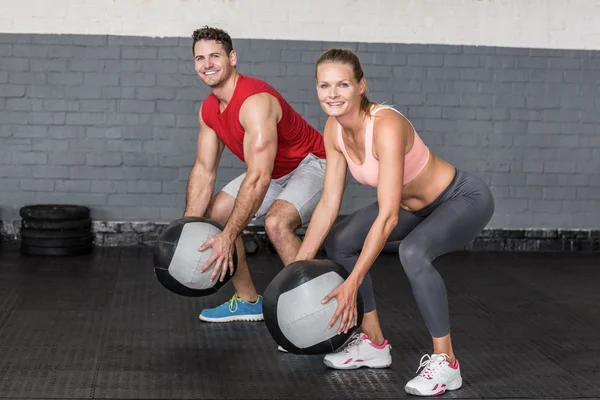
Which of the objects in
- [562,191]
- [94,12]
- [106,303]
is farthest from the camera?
[562,191]

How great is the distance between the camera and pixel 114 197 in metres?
6.34

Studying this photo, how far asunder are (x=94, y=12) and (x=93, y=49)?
0.83 ft

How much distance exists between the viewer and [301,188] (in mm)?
3887

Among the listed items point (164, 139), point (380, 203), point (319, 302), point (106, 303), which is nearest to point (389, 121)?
point (380, 203)

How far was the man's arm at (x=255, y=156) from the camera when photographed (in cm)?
373

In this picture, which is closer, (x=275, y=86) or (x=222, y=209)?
(x=222, y=209)

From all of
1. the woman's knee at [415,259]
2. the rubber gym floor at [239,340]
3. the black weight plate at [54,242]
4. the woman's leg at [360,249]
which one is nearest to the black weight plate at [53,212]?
the black weight plate at [54,242]

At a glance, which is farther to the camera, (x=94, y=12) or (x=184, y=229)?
(x=94, y=12)

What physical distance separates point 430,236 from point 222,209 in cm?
121

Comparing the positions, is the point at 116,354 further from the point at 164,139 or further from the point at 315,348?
the point at 164,139

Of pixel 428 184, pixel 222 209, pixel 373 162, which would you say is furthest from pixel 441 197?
pixel 222 209

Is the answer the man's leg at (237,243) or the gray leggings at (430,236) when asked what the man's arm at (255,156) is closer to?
the man's leg at (237,243)

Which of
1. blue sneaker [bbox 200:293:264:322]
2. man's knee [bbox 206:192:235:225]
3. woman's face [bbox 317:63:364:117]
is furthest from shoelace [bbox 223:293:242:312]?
woman's face [bbox 317:63:364:117]

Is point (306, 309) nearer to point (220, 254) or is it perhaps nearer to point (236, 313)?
point (220, 254)
